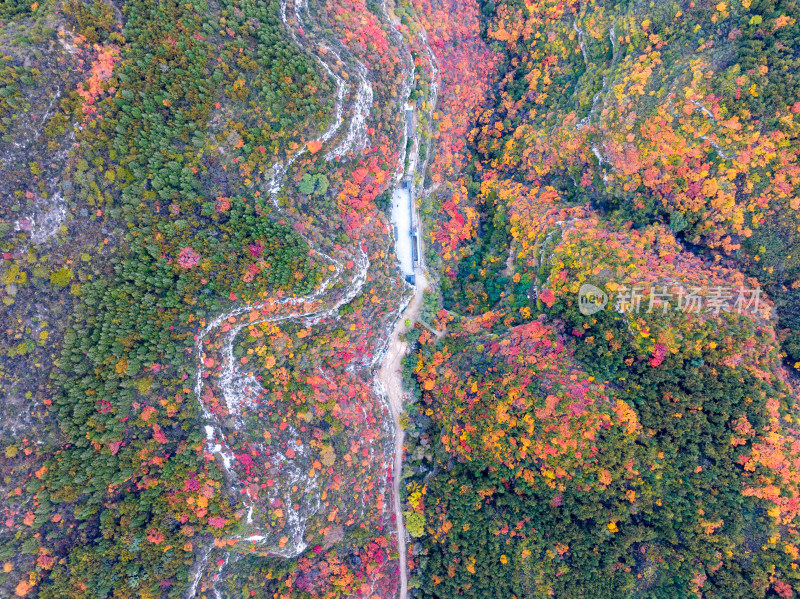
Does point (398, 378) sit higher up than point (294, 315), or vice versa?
point (294, 315)

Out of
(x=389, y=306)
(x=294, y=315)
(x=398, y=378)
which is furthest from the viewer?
(x=398, y=378)

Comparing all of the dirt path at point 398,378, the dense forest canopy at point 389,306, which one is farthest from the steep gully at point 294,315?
the dirt path at point 398,378

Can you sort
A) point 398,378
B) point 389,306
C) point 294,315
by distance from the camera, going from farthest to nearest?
point 398,378
point 389,306
point 294,315

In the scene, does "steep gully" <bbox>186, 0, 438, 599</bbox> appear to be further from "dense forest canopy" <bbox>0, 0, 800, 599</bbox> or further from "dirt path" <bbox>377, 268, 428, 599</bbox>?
"dirt path" <bbox>377, 268, 428, 599</bbox>

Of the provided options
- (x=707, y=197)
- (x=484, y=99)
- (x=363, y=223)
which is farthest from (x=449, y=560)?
(x=484, y=99)

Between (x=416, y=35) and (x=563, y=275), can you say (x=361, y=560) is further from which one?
(x=416, y=35)

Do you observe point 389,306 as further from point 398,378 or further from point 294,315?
point 294,315

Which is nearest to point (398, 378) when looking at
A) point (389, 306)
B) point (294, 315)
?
A: point (389, 306)

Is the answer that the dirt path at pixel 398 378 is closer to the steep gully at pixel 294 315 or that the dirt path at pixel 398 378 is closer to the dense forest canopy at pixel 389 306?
the dense forest canopy at pixel 389 306
